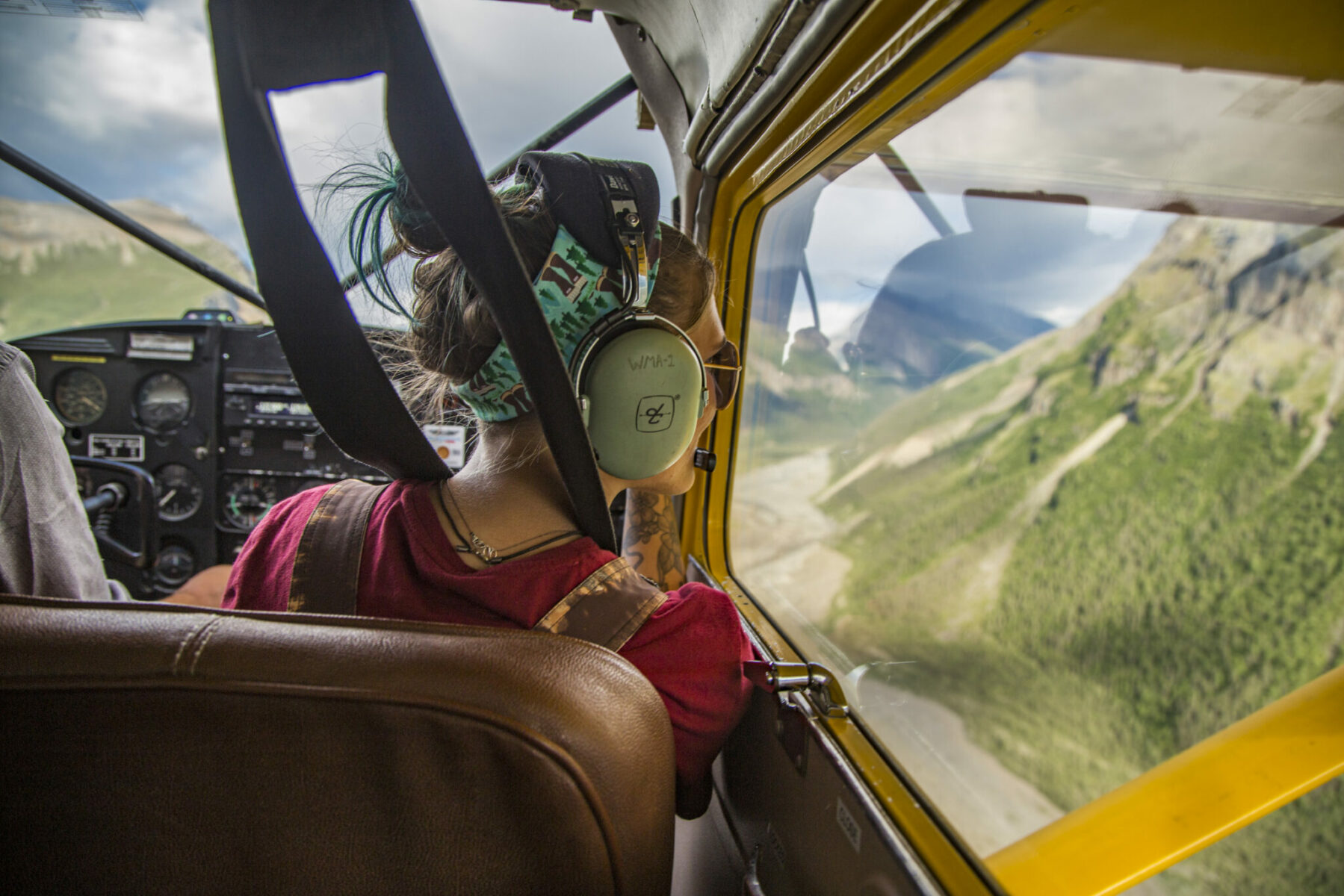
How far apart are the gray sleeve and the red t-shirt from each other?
2.09 feet

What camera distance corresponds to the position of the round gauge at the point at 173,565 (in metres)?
4.39

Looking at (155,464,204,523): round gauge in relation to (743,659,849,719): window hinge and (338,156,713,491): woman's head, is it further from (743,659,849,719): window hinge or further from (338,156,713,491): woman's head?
(743,659,849,719): window hinge

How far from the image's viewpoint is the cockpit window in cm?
70

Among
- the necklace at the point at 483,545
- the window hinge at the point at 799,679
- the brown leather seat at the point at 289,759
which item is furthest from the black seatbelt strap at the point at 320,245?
the brown leather seat at the point at 289,759

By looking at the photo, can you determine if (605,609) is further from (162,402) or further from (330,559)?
(162,402)

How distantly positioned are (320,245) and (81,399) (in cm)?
463

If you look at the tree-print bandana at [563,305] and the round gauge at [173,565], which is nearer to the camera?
the tree-print bandana at [563,305]

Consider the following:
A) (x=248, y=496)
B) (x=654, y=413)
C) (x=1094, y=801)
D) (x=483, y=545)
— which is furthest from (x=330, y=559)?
(x=248, y=496)

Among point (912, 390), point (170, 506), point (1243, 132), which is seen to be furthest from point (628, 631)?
point (170, 506)

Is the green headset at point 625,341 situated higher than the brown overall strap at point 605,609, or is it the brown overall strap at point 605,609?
the green headset at point 625,341

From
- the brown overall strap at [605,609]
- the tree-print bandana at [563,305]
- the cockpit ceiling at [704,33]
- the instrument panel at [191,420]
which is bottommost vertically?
the instrument panel at [191,420]

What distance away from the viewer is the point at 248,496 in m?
4.37

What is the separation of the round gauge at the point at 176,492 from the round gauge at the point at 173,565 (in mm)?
201

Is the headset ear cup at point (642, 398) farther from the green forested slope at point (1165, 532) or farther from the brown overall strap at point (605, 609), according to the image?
the green forested slope at point (1165, 532)
